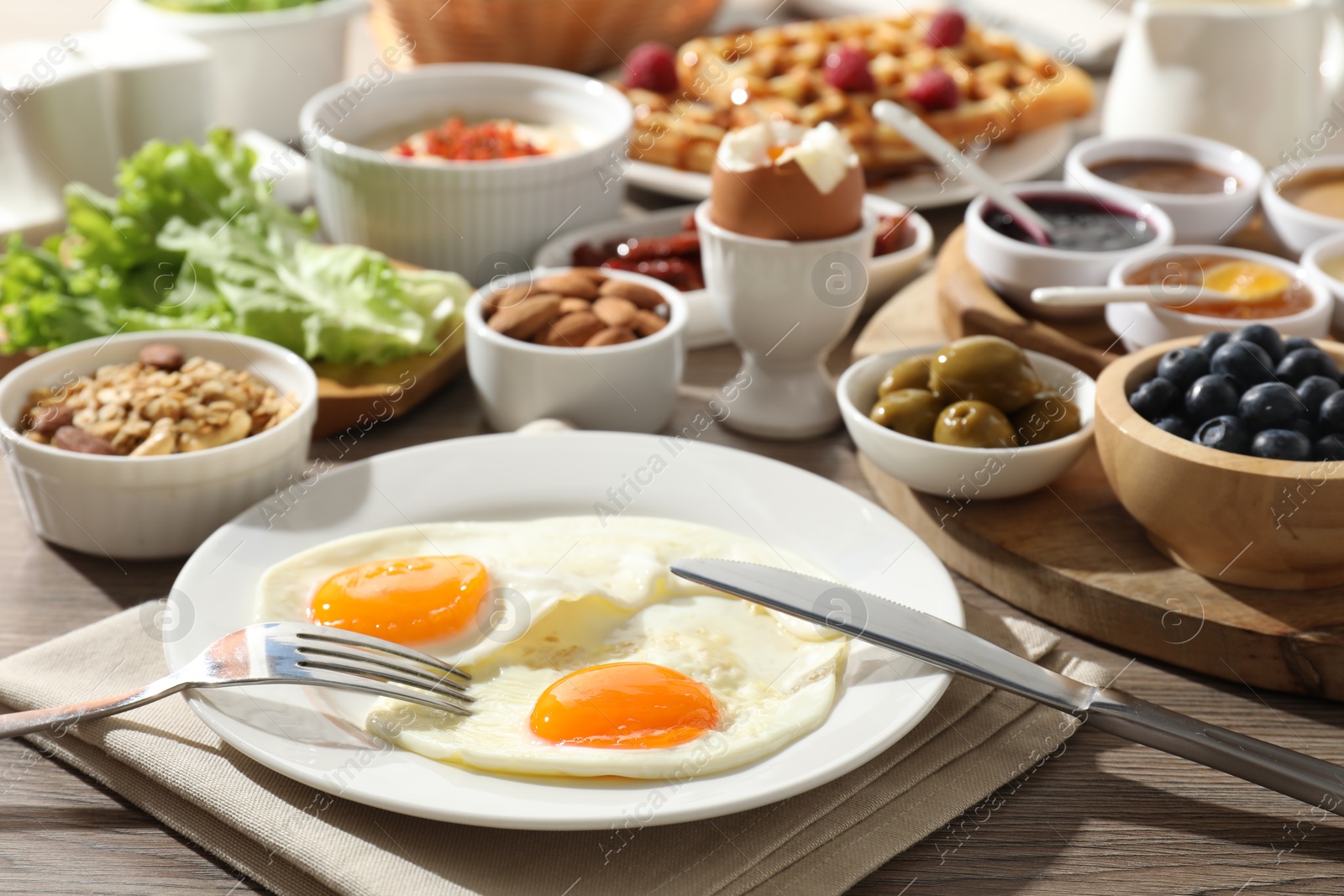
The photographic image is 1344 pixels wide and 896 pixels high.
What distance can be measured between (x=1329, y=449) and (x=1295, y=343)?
19cm

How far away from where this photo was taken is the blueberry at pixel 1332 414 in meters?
1.37

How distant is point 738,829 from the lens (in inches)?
44.4

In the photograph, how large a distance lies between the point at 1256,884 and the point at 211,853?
961mm

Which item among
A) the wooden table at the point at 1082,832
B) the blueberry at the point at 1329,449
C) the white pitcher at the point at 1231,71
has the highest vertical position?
the white pitcher at the point at 1231,71

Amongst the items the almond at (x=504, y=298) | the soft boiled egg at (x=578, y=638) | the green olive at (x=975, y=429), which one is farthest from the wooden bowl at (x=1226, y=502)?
the almond at (x=504, y=298)

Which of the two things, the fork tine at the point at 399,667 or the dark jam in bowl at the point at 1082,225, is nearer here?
the fork tine at the point at 399,667

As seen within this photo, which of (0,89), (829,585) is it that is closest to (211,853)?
(829,585)

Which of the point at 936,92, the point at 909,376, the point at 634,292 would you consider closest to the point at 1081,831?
the point at 909,376

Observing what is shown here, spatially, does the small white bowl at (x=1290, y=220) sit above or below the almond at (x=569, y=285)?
above

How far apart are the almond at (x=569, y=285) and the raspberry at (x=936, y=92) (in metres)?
1.23

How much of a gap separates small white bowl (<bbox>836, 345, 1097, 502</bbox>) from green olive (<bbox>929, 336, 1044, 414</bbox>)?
0.08 m

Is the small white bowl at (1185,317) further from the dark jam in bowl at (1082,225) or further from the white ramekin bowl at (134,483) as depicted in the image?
the white ramekin bowl at (134,483)

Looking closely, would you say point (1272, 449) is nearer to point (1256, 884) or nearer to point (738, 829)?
point (1256, 884)

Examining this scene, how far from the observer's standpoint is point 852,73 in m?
2.83
